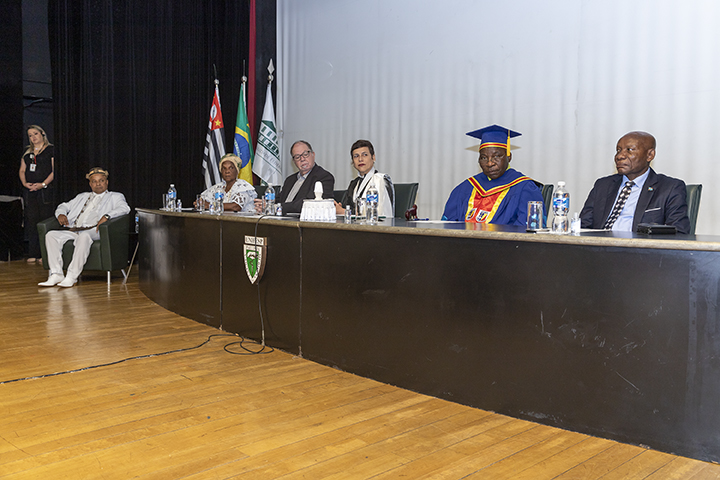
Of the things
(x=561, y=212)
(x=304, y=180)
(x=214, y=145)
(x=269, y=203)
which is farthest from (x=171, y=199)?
(x=561, y=212)

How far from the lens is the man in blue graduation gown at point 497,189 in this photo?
3330 millimetres

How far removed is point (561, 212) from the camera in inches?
87.9

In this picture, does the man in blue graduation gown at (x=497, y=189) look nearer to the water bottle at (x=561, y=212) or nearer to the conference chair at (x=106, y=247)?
the water bottle at (x=561, y=212)

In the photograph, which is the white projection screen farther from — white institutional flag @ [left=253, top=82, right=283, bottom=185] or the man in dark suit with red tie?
the man in dark suit with red tie

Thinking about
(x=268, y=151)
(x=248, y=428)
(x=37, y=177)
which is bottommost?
(x=248, y=428)

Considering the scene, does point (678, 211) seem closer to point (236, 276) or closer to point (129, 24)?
point (236, 276)

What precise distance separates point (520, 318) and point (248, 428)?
1071mm

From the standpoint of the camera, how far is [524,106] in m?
4.55

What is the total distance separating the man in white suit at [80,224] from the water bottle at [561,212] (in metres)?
4.17

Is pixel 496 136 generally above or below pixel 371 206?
above

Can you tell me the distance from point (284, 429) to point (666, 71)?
3.46m

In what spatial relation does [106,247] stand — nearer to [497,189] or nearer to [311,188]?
[311,188]

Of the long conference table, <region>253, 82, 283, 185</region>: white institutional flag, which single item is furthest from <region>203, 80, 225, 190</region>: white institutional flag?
the long conference table

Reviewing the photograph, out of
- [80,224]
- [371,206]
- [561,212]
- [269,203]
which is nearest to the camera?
[561,212]
